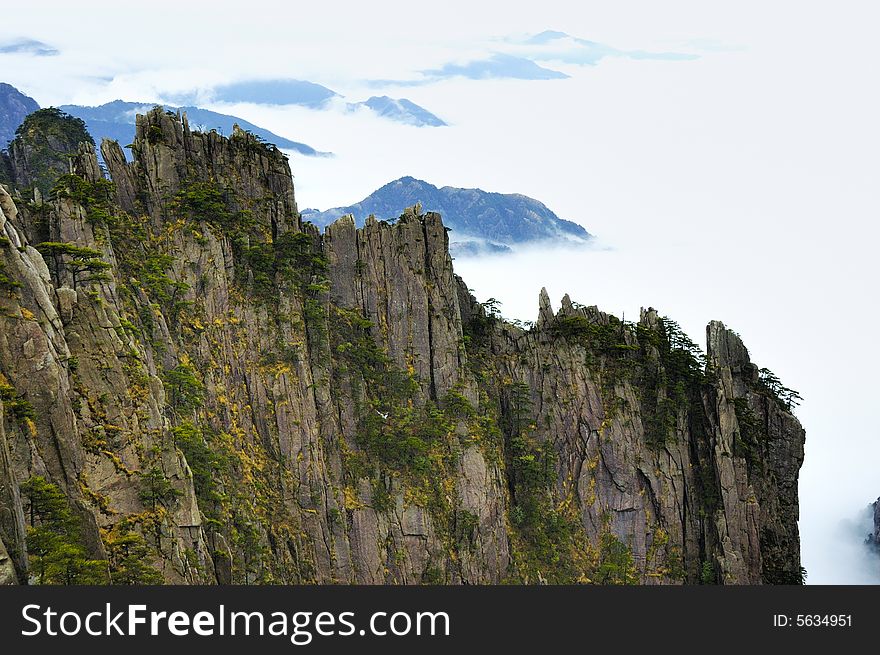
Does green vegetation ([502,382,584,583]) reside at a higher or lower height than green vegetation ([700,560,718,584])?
higher

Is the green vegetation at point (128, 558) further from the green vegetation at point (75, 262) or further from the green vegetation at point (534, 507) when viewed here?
the green vegetation at point (534, 507)

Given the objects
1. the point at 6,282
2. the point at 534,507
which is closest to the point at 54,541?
the point at 6,282

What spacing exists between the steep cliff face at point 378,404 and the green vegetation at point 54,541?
8683mm

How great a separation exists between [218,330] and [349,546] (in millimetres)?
23326

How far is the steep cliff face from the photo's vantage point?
69.7 m

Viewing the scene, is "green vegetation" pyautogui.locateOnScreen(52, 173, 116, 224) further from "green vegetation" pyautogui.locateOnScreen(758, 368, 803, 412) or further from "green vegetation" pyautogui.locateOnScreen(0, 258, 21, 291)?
"green vegetation" pyautogui.locateOnScreen(758, 368, 803, 412)

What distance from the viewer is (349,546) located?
83.4 m

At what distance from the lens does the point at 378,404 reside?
290 ft

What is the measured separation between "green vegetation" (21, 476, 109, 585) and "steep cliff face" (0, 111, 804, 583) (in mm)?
8683

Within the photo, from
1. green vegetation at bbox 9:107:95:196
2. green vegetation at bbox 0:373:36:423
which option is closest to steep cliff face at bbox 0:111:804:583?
green vegetation at bbox 0:373:36:423

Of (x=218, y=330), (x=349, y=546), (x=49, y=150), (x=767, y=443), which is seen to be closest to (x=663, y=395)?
(x=767, y=443)

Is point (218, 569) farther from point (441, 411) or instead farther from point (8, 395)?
point (441, 411)

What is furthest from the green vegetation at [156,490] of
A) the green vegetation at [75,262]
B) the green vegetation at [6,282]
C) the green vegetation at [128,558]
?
the green vegetation at [75,262]

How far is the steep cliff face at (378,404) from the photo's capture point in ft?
229
